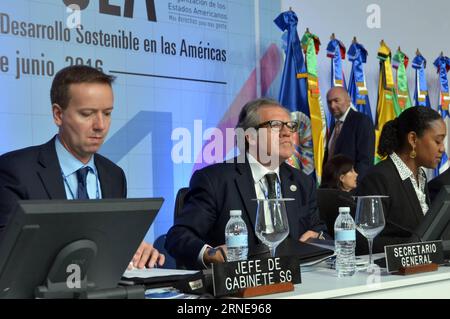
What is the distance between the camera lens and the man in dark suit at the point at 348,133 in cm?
597

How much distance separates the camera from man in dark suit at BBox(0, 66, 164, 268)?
96.7 inches

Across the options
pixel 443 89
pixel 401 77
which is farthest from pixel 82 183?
pixel 443 89

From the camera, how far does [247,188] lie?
3.08 metres

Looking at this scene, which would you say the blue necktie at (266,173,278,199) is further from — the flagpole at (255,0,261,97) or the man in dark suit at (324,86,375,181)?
the man in dark suit at (324,86,375,181)

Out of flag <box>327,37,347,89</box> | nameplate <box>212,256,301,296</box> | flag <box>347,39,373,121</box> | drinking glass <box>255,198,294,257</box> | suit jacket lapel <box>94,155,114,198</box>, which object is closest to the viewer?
nameplate <box>212,256,301,296</box>

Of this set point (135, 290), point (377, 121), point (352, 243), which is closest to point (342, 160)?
point (377, 121)

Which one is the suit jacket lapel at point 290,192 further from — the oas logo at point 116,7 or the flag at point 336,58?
the flag at point 336,58

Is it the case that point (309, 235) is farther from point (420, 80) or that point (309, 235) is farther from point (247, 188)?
point (420, 80)

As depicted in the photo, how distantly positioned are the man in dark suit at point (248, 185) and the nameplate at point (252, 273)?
34.9 inches

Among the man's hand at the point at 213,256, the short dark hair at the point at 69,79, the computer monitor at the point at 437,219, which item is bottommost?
the man's hand at the point at 213,256

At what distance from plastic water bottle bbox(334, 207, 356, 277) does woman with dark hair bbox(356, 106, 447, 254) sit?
0.93m

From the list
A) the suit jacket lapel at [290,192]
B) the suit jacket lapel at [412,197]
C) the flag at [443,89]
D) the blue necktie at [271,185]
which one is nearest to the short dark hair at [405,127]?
the suit jacket lapel at [412,197]

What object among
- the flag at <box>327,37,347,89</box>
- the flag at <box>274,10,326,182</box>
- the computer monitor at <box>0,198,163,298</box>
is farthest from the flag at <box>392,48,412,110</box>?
the computer monitor at <box>0,198,163,298</box>
